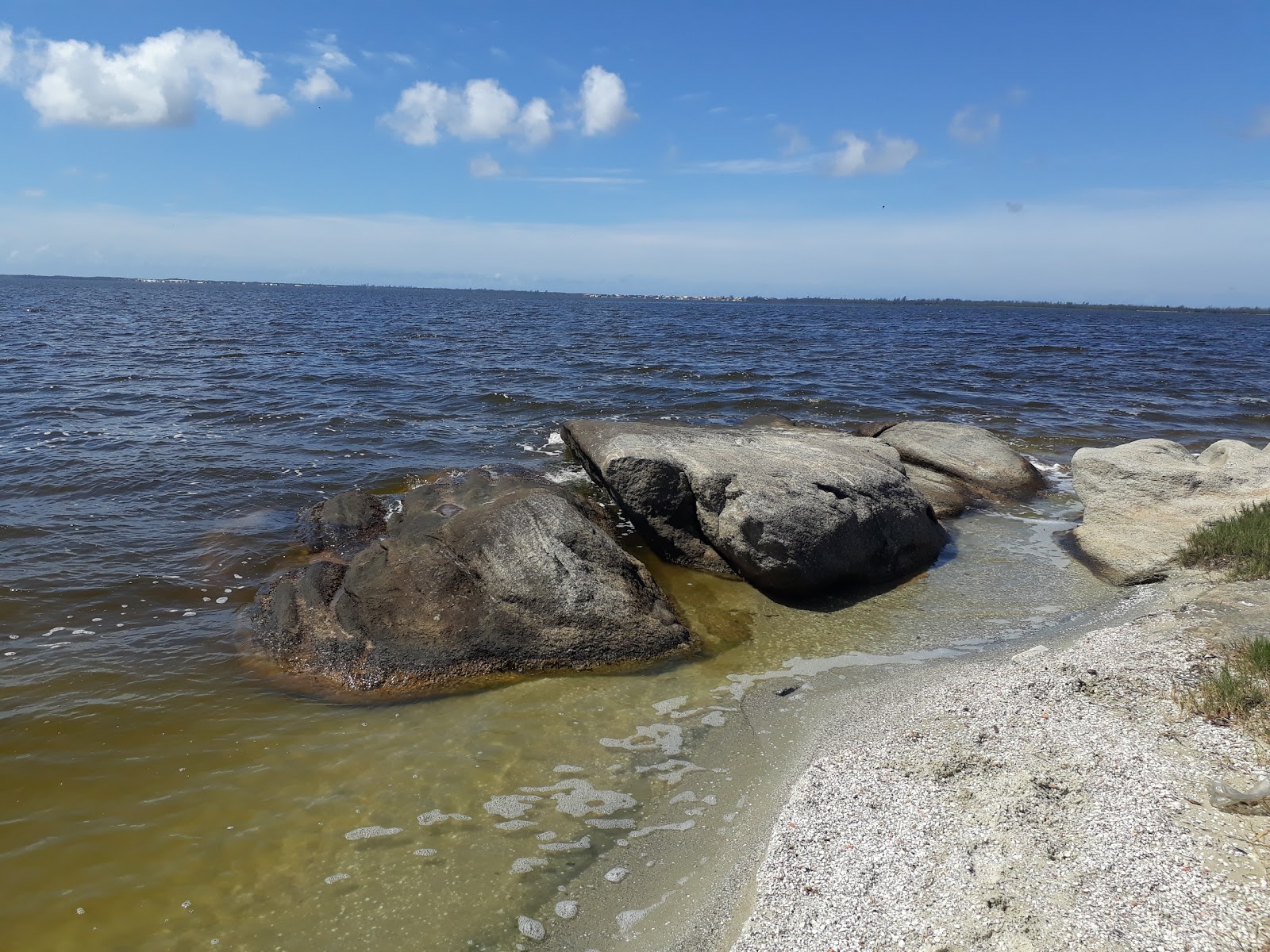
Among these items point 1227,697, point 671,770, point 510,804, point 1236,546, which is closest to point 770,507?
point 671,770

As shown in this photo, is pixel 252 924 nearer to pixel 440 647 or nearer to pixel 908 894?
pixel 440 647

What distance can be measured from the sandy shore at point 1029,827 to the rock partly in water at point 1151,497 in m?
3.27

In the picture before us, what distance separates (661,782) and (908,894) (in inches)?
80.3

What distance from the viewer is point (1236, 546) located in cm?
842

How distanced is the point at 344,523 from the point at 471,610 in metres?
4.55

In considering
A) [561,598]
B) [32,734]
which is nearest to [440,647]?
[561,598]

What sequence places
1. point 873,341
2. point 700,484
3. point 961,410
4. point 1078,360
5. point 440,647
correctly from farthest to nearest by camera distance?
point 873,341, point 1078,360, point 961,410, point 700,484, point 440,647

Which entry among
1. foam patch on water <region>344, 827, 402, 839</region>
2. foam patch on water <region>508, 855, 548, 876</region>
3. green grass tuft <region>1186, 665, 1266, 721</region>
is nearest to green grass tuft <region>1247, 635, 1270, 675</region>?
green grass tuft <region>1186, 665, 1266, 721</region>

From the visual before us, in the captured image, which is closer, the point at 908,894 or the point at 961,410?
the point at 908,894

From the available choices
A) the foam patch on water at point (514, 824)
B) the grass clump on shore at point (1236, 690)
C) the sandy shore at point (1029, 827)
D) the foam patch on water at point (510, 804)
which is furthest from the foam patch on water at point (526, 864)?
the grass clump on shore at point (1236, 690)

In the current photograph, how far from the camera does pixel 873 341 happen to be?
5206 cm

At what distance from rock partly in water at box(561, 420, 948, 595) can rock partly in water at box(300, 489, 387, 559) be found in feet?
11.6

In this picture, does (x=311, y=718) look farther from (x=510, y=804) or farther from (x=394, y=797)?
(x=510, y=804)

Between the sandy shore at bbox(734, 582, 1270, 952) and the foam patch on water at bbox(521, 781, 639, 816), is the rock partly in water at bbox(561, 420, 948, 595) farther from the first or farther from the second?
the foam patch on water at bbox(521, 781, 639, 816)
